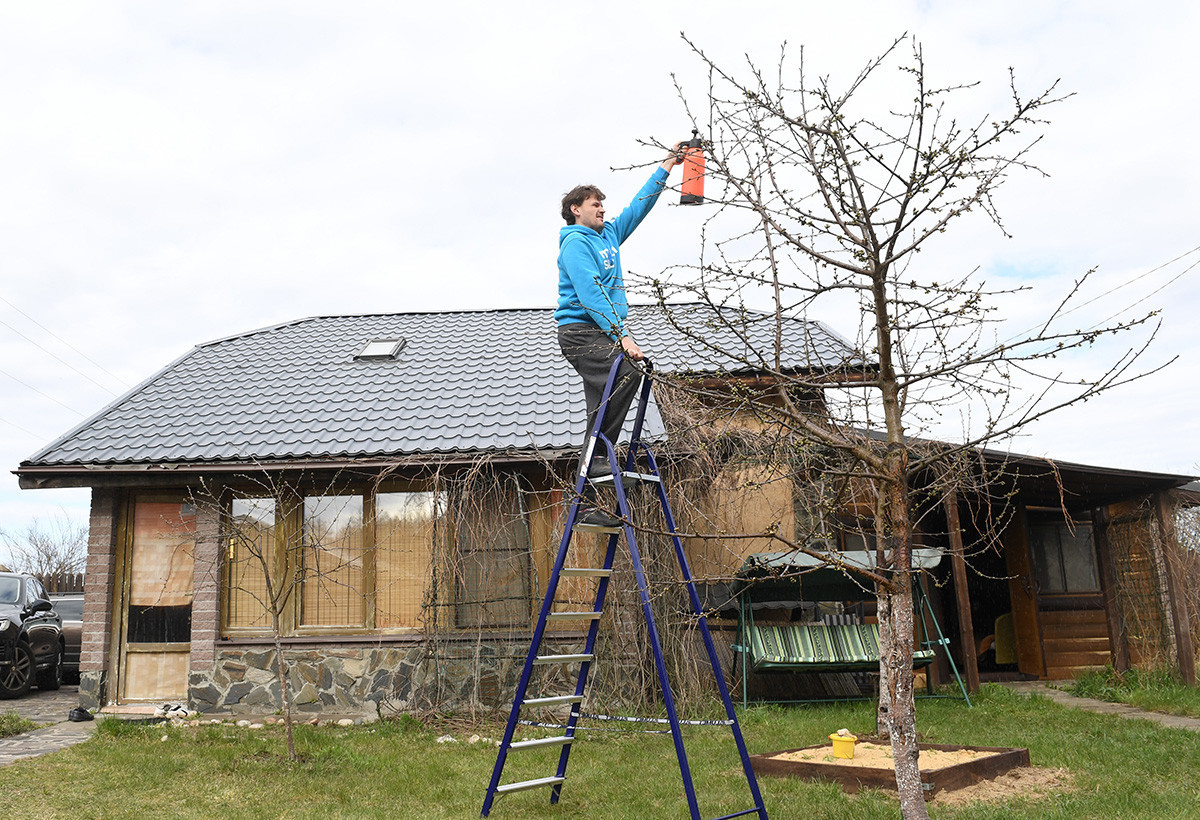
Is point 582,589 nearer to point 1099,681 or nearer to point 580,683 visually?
point 580,683

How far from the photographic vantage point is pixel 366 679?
8.73 meters

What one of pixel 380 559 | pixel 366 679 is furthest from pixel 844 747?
pixel 380 559

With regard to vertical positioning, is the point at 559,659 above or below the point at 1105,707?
above

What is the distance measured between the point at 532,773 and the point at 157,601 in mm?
5276

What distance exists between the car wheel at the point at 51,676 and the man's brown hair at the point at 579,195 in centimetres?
995

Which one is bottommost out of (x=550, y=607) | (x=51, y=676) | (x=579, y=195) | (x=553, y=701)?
(x=51, y=676)

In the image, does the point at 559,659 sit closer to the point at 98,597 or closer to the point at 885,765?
the point at 885,765

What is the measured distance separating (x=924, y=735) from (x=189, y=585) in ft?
23.1

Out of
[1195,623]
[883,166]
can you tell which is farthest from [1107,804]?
[1195,623]

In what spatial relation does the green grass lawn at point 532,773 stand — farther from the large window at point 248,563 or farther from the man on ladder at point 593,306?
the man on ladder at point 593,306

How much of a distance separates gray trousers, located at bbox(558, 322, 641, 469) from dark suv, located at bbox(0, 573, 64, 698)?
8.81 m

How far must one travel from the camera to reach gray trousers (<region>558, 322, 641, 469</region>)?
16.1ft

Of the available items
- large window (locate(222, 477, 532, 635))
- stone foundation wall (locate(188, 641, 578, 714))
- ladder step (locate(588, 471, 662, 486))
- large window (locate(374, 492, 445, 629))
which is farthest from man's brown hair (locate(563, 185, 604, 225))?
stone foundation wall (locate(188, 641, 578, 714))

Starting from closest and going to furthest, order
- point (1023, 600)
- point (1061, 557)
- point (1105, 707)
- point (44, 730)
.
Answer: point (44, 730), point (1105, 707), point (1023, 600), point (1061, 557)
